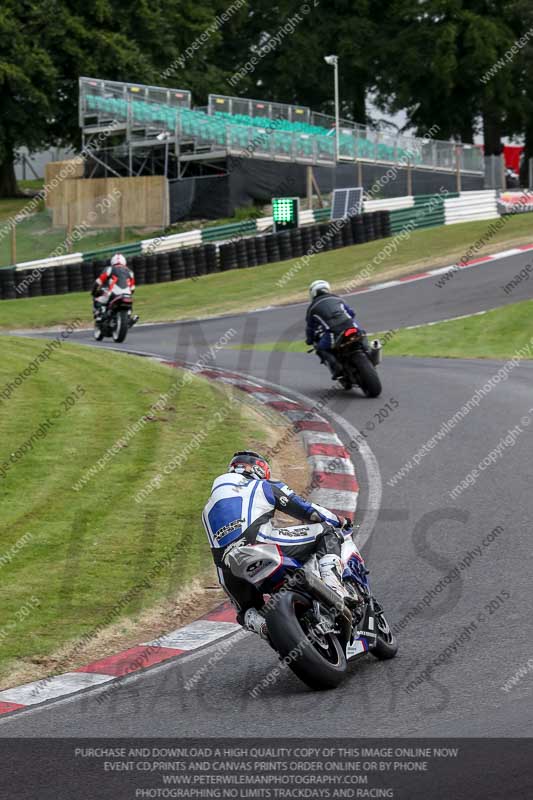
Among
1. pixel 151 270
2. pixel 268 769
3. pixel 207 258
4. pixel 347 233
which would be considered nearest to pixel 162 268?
pixel 151 270

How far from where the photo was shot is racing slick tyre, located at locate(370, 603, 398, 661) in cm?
706

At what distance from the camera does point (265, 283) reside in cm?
3266

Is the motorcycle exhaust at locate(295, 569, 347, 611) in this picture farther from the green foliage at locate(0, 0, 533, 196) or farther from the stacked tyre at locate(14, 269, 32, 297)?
the green foliage at locate(0, 0, 533, 196)

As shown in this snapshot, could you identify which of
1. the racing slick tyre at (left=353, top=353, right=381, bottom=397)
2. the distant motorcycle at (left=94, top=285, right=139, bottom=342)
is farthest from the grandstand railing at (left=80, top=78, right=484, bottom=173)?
the racing slick tyre at (left=353, top=353, right=381, bottom=397)

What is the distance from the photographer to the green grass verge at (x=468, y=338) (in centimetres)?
2186

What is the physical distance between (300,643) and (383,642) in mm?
842

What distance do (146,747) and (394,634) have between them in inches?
89.1

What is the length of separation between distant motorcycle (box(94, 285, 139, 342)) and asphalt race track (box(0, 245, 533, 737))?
7.85 m

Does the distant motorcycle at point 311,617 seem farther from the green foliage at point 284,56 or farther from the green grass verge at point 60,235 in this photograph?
the green foliage at point 284,56

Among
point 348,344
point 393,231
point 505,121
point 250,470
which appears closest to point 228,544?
point 250,470

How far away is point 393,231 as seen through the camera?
127 feet

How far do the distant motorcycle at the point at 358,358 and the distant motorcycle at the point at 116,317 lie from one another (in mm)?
7640

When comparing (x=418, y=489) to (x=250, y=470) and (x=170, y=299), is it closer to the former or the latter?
(x=250, y=470)

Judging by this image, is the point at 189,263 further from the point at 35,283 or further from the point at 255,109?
the point at 255,109
